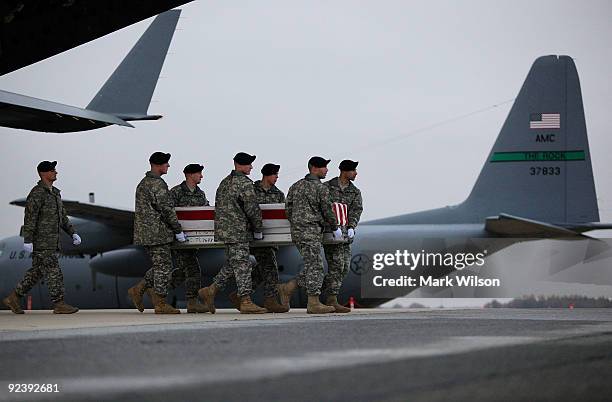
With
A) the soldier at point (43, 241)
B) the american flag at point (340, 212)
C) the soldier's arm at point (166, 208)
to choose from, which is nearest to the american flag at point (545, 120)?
the american flag at point (340, 212)

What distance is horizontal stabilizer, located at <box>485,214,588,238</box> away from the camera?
1855cm

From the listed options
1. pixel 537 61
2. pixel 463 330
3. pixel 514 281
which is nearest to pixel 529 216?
pixel 514 281

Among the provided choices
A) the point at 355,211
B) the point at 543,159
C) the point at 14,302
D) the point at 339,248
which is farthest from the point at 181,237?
the point at 543,159

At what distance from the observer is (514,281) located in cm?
1998

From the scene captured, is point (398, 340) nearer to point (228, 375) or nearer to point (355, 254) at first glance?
point (228, 375)

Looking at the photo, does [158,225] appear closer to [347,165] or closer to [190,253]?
[190,253]

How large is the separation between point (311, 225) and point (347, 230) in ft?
3.42

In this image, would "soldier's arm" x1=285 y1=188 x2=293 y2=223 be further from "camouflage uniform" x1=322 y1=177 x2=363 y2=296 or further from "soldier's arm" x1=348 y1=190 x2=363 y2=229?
"soldier's arm" x1=348 y1=190 x2=363 y2=229

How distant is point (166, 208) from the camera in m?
11.9

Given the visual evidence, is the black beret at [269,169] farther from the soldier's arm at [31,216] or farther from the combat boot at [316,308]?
the soldier's arm at [31,216]

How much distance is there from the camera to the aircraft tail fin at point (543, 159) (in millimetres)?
20125

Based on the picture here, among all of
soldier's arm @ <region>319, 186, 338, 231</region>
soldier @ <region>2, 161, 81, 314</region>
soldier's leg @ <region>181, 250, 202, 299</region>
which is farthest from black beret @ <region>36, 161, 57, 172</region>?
soldier's arm @ <region>319, 186, 338, 231</region>

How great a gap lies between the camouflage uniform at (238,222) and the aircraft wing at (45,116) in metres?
2.76

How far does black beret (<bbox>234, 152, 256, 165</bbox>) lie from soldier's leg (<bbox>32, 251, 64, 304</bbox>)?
8.99ft
